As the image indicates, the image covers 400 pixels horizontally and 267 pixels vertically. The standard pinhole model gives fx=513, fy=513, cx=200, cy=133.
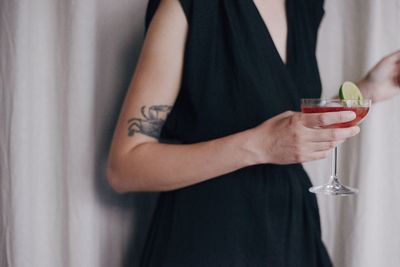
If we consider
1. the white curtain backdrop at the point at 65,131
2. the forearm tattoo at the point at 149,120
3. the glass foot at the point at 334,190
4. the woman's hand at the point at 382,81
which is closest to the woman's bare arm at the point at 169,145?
the forearm tattoo at the point at 149,120

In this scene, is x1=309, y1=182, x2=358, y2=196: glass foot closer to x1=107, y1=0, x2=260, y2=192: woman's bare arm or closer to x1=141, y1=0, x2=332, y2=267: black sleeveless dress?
x1=141, y1=0, x2=332, y2=267: black sleeveless dress

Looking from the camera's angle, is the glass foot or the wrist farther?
the glass foot

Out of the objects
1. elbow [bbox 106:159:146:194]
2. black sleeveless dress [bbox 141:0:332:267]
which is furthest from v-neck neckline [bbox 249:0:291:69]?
elbow [bbox 106:159:146:194]

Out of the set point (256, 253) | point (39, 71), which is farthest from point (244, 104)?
point (39, 71)

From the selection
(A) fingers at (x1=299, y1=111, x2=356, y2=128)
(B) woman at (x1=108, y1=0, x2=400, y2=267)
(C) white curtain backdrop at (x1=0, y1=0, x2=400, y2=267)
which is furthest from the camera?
(C) white curtain backdrop at (x1=0, y1=0, x2=400, y2=267)

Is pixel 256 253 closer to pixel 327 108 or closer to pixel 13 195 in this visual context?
pixel 327 108

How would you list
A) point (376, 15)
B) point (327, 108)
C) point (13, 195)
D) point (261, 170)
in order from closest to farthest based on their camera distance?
point (327, 108) → point (261, 170) → point (13, 195) → point (376, 15)

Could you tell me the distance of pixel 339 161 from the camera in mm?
1609

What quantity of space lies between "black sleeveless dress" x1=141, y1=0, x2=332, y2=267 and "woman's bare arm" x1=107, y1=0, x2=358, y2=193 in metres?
0.04

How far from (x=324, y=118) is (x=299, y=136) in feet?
0.17

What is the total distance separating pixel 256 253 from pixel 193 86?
343 millimetres

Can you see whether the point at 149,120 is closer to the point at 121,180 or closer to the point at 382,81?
the point at 121,180

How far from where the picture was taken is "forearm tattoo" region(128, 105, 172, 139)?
38.3 inches

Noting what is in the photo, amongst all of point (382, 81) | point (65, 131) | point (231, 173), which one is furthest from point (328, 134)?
point (65, 131)
